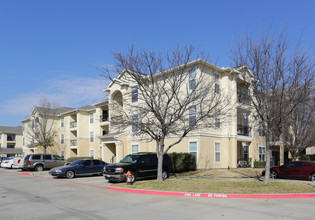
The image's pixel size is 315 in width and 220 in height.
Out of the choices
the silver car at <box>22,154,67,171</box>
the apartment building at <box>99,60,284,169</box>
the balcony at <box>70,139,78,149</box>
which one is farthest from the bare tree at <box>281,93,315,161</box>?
the balcony at <box>70,139,78,149</box>

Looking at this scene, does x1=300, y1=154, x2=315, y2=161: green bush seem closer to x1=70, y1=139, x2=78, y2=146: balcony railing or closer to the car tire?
the car tire

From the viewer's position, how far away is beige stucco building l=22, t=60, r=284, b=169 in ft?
67.0

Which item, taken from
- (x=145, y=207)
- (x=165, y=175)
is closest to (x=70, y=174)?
(x=165, y=175)

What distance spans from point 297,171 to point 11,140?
80940 millimetres

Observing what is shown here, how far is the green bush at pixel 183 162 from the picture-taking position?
22594 mm

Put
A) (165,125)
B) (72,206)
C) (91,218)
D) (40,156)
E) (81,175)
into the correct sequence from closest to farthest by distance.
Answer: (91,218) → (72,206) → (165,125) → (81,175) → (40,156)

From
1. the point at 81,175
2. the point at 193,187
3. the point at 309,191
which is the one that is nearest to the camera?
the point at 309,191

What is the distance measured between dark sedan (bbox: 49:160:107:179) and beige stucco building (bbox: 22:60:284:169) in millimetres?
3218

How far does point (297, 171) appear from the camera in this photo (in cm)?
1852

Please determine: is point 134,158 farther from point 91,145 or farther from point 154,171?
point 91,145

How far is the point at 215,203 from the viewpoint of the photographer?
10453 mm

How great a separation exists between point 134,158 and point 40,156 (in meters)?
15.1

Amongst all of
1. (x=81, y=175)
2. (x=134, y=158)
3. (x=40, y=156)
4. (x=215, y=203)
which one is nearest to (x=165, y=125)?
(x=134, y=158)

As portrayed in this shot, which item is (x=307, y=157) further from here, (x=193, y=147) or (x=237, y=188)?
(x=237, y=188)
